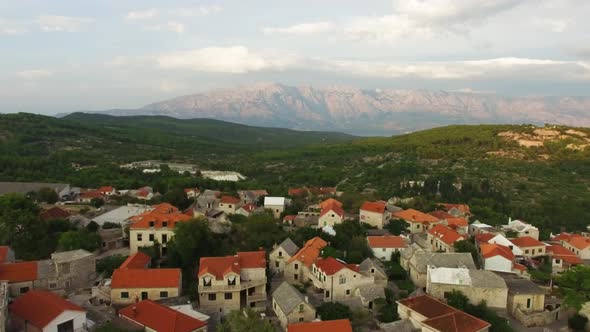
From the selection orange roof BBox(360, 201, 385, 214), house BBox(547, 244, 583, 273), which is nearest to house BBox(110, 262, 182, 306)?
orange roof BBox(360, 201, 385, 214)

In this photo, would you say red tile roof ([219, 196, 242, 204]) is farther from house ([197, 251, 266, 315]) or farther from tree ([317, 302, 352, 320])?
tree ([317, 302, 352, 320])

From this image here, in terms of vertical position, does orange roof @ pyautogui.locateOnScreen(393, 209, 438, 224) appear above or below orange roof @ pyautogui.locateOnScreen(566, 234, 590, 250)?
above

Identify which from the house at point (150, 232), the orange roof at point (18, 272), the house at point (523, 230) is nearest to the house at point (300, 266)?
the house at point (150, 232)

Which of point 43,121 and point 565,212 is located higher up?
point 43,121

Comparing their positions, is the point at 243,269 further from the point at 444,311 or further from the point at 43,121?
the point at 43,121

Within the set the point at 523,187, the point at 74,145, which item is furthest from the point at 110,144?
the point at 523,187
